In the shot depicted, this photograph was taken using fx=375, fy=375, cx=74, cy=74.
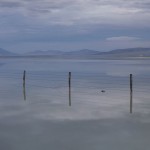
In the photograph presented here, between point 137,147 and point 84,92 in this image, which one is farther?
point 84,92

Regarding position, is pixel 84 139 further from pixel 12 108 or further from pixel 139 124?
pixel 12 108

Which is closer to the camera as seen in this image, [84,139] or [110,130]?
[84,139]

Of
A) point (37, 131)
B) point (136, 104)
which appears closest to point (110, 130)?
point (37, 131)

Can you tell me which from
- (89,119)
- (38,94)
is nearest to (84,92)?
(38,94)

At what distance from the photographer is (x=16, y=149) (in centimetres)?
1122

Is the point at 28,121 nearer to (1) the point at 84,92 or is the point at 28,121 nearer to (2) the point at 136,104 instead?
(2) the point at 136,104

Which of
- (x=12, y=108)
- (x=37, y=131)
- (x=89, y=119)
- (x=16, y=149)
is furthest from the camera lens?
(x=12, y=108)

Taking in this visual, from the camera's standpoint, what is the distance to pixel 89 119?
15.6 m

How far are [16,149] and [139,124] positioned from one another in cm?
552

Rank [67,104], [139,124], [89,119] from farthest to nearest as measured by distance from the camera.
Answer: [67,104], [89,119], [139,124]

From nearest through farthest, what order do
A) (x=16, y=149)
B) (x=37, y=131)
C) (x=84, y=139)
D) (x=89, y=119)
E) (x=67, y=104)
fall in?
1. (x=16, y=149)
2. (x=84, y=139)
3. (x=37, y=131)
4. (x=89, y=119)
5. (x=67, y=104)

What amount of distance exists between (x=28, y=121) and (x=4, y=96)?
807cm

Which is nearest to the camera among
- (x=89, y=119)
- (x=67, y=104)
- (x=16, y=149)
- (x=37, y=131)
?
(x=16, y=149)

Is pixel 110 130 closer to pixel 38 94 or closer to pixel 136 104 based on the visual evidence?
pixel 136 104
